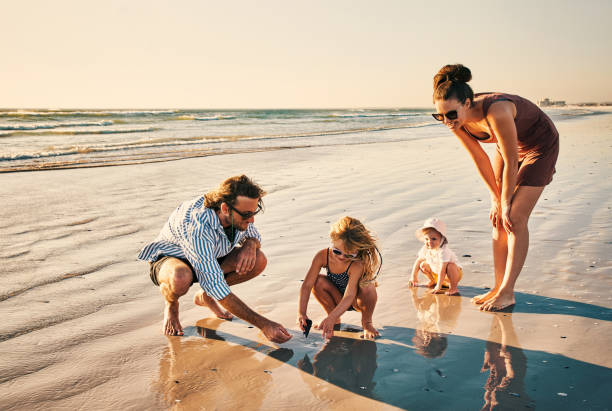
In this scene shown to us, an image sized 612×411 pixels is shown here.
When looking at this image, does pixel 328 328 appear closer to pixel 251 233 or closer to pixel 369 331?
pixel 369 331

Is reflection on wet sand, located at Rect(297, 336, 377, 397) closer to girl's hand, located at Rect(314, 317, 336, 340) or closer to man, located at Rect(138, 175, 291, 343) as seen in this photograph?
girl's hand, located at Rect(314, 317, 336, 340)

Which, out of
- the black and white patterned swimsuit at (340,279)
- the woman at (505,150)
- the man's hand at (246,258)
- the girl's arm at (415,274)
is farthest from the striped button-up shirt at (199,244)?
the woman at (505,150)

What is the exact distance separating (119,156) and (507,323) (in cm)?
1213

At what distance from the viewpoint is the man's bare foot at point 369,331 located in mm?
3215

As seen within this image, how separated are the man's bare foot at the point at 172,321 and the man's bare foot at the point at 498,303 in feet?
7.17

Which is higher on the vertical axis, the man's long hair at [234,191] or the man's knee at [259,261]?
the man's long hair at [234,191]

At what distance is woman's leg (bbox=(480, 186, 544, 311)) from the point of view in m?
3.64

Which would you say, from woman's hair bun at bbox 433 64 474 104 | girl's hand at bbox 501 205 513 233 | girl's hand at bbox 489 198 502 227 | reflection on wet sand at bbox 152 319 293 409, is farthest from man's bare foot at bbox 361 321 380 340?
woman's hair bun at bbox 433 64 474 104

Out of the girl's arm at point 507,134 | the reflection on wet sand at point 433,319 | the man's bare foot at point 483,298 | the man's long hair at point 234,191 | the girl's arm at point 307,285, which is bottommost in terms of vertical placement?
the reflection on wet sand at point 433,319

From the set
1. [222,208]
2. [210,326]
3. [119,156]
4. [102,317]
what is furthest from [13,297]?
[119,156]

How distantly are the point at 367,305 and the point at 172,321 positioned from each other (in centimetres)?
131

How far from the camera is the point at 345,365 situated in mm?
2855

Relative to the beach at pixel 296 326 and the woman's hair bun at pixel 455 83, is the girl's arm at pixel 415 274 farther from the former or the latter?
the woman's hair bun at pixel 455 83

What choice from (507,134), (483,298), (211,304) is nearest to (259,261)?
(211,304)
